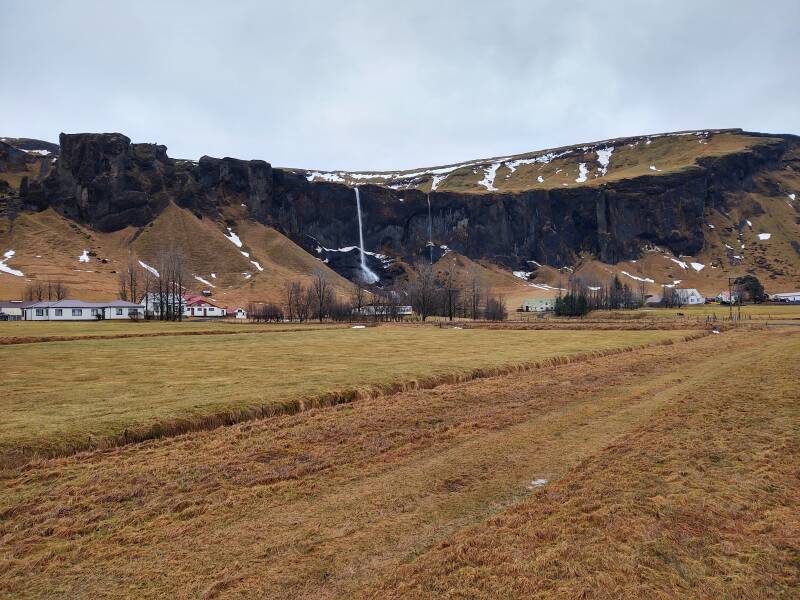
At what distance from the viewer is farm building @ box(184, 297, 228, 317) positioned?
151250 mm

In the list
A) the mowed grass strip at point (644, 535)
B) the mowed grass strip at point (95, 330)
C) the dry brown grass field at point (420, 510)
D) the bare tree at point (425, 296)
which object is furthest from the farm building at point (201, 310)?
the mowed grass strip at point (644, 535)

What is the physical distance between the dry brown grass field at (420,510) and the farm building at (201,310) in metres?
147

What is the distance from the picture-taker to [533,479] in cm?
1168

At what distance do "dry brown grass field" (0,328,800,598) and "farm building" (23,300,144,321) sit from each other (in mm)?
125050

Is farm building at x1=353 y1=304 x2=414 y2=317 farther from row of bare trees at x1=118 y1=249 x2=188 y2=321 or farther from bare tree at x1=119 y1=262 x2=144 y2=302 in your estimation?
bare tree at x1=119 y1=262 x2=144 y2=302

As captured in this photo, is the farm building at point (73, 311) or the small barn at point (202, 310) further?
the small barn at point (202, 310)

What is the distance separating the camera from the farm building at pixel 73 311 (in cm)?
11700

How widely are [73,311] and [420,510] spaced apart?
448 feet

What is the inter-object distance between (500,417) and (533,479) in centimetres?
614

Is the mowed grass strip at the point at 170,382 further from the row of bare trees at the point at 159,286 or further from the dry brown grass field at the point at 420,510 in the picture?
the row of bare trees at the point at 159,286

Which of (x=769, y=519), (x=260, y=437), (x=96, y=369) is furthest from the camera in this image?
(x=96, y=369)

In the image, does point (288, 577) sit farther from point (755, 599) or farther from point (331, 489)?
point (755, 599)

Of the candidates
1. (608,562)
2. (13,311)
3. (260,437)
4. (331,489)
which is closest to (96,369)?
(260,437)

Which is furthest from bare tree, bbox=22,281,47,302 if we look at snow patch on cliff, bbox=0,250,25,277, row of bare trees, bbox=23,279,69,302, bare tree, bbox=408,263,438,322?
bare tree, bbox=408,263,438,322
